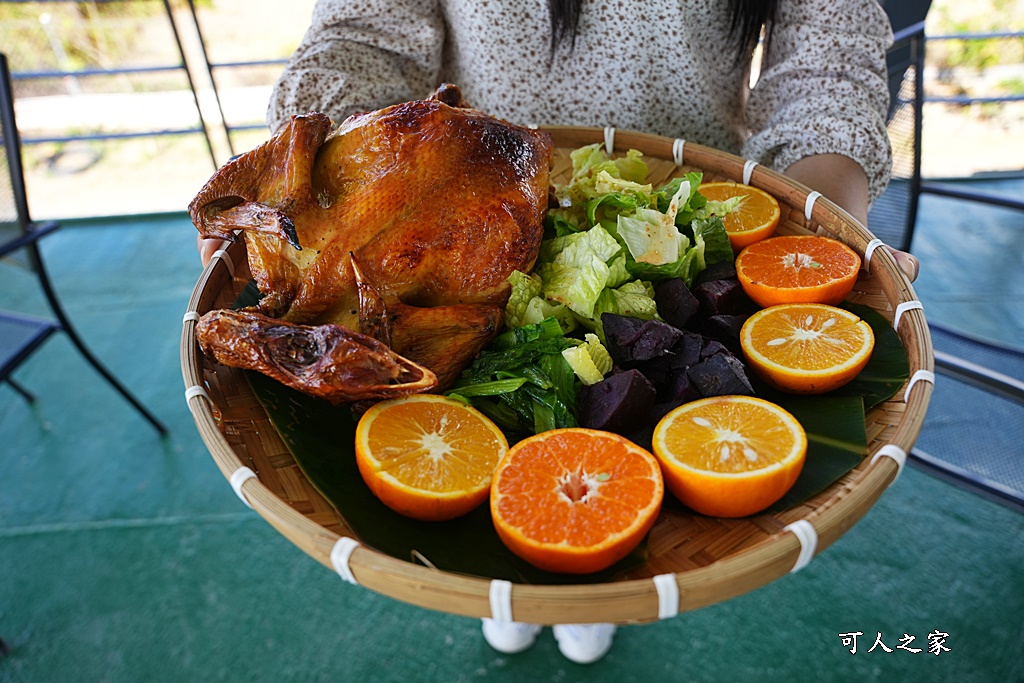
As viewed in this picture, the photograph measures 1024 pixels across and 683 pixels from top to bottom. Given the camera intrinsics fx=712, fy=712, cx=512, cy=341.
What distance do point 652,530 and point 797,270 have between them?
0.74m

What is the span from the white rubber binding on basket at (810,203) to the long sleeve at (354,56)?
1121mm

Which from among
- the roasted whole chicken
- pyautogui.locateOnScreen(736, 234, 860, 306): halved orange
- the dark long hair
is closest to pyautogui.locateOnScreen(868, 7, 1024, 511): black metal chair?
the dark long hair

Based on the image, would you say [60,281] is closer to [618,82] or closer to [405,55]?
[405,55]

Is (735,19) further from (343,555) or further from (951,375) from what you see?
(343,555)

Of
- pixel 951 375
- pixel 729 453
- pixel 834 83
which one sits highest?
pixel 834 83

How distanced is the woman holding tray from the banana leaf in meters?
0.61

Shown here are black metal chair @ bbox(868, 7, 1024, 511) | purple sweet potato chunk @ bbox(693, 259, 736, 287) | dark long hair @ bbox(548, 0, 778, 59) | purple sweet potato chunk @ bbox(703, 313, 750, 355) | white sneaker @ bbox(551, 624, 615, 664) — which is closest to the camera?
purple sweet potato chunk @ bbox(703, 313, 750, 355)

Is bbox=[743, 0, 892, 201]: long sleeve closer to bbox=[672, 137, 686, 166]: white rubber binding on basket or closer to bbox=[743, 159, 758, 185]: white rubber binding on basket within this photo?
bbox=[743, 159, 758, 185]: white rubber binding on basket

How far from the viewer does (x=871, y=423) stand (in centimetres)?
137

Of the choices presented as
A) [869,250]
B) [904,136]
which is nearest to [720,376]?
[869,250]

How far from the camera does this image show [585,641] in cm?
222

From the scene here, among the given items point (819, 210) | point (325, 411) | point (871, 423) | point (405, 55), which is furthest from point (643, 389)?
point (405, 55)

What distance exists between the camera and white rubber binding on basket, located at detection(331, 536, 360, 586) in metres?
1.06

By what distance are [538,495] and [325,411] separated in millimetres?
540
